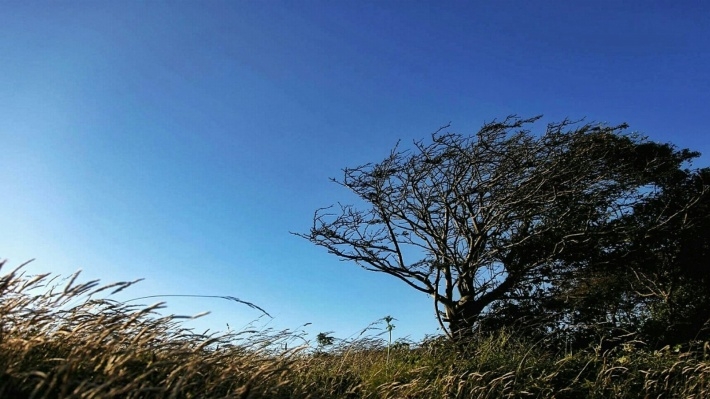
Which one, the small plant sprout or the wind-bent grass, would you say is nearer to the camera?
the wind-bent grass

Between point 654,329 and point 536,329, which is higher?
point 654,329

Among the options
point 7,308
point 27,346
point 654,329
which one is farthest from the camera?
point 654,329

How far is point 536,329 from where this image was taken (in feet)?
35.6

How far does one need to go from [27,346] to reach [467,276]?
408 inches

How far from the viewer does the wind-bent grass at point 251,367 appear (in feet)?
9.10

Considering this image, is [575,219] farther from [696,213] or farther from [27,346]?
[27,346]

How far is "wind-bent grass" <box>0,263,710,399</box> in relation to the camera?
277 cm

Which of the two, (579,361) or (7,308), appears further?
(579,361)

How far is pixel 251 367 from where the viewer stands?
13.5ft

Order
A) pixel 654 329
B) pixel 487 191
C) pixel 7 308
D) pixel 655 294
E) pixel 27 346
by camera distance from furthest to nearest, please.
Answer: pixel 655 294
pixel 654 329
pixel 487 191
pixel 7 308
pixel 27 346

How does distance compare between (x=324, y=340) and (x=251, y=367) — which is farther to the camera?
(x=324, y=340)

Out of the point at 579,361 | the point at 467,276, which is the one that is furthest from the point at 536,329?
the point at 579,361

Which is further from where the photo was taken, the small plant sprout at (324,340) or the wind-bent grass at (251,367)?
the small plant sprout at (324,340)

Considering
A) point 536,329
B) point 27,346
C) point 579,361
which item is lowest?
point 27,346
